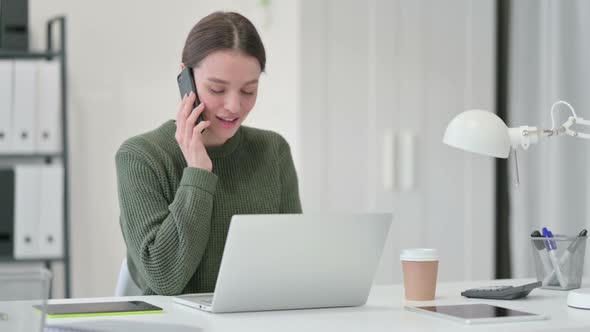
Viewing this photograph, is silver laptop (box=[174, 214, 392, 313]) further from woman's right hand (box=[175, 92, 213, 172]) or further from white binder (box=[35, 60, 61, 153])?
white binder (box=[35, 60, 61, 153])

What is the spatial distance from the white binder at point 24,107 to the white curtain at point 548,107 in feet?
6.15

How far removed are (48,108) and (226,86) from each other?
56.8 inches

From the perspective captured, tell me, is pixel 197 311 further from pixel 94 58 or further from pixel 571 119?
pixel 94 58

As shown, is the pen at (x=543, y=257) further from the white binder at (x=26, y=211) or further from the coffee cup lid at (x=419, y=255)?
the white binder at (x=26, y=211)

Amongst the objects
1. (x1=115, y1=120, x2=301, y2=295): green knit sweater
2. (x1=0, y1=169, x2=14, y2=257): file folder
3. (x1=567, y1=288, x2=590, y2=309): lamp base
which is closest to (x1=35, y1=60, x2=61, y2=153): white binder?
(x1=0, y1=169, x2=14, y2=257): file folder

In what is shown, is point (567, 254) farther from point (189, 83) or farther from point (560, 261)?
point (189, 83)

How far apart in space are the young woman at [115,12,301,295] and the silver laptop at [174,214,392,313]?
24 centimetres

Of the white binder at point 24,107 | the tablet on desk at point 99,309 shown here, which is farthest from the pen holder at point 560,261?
the white binder at point 24,107

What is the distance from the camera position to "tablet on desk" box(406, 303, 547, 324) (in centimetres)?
150

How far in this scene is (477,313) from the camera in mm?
1565

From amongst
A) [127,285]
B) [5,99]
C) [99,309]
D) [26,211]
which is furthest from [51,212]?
[99,309]

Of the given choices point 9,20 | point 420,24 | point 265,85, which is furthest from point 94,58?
point 420,24

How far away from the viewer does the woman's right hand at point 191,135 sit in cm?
204

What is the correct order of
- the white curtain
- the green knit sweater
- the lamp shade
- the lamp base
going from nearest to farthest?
the lamp base
the lamp shade
the green knit sweater
the white curtain
